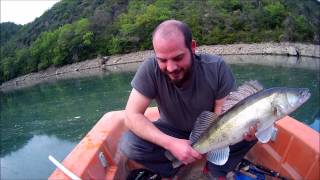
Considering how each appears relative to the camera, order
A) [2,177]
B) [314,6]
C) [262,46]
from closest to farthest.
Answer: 1. [2,177]
2. [262,46]
3. [314,6]

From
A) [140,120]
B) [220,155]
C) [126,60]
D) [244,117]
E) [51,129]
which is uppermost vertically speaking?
[244,117]

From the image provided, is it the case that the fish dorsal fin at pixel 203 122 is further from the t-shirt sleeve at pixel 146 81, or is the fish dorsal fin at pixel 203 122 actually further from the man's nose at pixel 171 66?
the t-shirt sleeve at pixel 146 81

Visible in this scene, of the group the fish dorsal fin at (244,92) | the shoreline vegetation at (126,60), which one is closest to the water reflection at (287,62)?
the shoreline vegetation at (126,60)

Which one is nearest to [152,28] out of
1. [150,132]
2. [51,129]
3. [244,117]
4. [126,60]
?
[126,60]

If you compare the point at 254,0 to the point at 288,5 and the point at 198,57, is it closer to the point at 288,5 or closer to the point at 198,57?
the point at 288,5

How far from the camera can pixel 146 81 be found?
3.32 m

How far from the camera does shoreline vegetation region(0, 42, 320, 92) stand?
149 feet

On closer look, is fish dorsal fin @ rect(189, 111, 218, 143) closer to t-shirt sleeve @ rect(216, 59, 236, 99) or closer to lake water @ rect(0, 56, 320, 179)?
t-shirt sleeve @ rect(216, 59, 236, 99)

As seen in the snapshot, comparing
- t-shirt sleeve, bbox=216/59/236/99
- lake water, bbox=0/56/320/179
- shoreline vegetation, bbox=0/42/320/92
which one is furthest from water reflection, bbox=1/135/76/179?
shoreline vegetation, bbox=0/42/320/92

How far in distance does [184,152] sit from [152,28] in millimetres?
68498

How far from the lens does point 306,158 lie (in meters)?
3.15

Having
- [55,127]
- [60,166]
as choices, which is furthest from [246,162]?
[55,127]

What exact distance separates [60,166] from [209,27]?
6187 cm

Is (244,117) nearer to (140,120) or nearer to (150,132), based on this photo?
(150,132)
